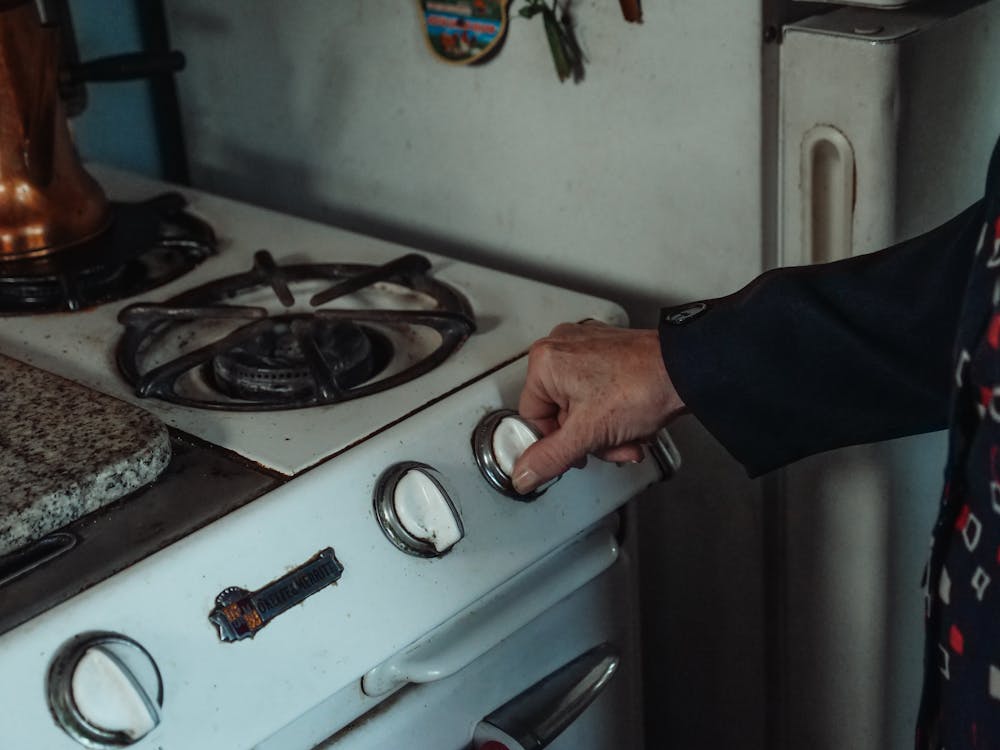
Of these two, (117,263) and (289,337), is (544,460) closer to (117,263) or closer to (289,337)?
(289,337)

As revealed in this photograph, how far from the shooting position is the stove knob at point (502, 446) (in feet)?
2.81

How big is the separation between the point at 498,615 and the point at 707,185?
15.2 inches

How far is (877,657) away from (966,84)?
46 cm

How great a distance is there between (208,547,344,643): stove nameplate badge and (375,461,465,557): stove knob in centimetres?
5

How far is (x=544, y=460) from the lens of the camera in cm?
85

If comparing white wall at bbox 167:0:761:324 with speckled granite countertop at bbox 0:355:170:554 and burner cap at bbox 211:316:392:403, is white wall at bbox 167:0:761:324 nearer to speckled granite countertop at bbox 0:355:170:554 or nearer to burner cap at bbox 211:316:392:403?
burner cap at bbox 211:316:392:403

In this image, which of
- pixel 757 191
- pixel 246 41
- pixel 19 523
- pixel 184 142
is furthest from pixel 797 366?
pixel 184 142

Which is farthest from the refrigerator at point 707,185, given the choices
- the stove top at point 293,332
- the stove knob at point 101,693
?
the stove knob at point 101,693

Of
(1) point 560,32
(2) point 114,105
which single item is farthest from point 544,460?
(2) point 114,105

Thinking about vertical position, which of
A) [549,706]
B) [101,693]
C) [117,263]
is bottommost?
[549,706]

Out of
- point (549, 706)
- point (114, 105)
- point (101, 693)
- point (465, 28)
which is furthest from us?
point (114, 105)

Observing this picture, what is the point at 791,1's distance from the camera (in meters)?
0.97

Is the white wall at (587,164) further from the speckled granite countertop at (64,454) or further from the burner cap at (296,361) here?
the speckled granite countertop at (64,454)

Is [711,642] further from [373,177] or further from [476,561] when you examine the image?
[373,177]
